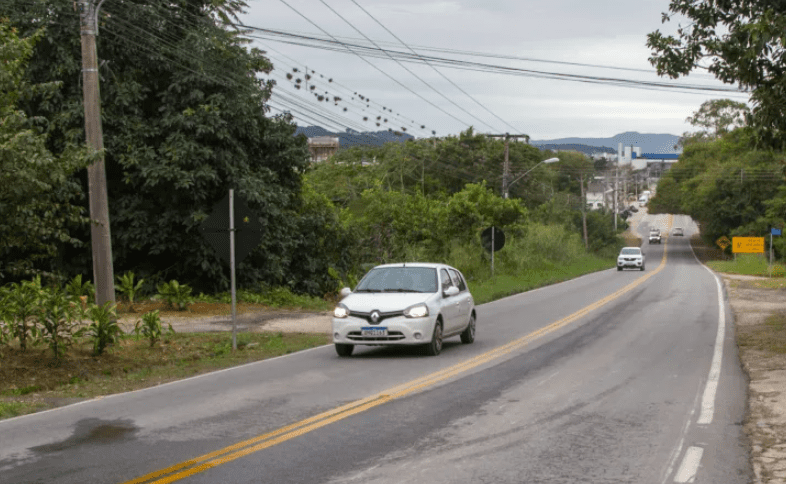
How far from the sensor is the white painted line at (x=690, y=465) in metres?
7.18

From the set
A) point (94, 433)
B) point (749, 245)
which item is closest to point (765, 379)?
point (94, 433)

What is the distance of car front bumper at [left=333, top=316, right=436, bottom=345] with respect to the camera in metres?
15.4

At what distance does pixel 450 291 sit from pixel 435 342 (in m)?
1.28

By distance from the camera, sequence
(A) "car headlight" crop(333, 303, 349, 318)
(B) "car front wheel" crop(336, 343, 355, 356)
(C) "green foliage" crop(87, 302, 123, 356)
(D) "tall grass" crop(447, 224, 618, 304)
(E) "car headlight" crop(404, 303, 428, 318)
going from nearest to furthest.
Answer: (C) "green foliage" crop(87, 302, 123, 356) → (E) "car headlight" crop(404, 303, 428, 318) → (A) "car headlight" crop(333, 303, 349, 318) → (B) "car front wheel" crop(336, 343, 355, 356) → (D) "tall grass" crop(447, 224, 618, 304)

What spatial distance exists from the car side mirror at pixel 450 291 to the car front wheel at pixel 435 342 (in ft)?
2.11

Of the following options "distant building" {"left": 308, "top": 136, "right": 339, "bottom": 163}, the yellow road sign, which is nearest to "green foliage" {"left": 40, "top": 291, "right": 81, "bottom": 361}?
the yellow road sign

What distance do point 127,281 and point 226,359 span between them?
4619 mm

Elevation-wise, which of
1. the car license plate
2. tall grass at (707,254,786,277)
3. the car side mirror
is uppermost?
the car side mirror

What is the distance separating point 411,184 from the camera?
74.9 metres

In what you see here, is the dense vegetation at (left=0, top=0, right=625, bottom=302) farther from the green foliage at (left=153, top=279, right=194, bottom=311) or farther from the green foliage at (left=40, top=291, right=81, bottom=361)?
the green foliage at (left=40, top=291, right=81, bottom=361)

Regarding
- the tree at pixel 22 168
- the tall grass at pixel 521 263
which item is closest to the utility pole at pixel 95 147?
the tree at pixel 22 168

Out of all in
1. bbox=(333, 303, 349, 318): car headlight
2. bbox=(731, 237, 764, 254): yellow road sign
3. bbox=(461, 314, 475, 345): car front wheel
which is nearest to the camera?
bbox=(333, 303, 349, 318): car headlight

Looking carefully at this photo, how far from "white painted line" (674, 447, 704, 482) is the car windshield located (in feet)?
28.2

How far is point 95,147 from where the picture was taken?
17188 mm
